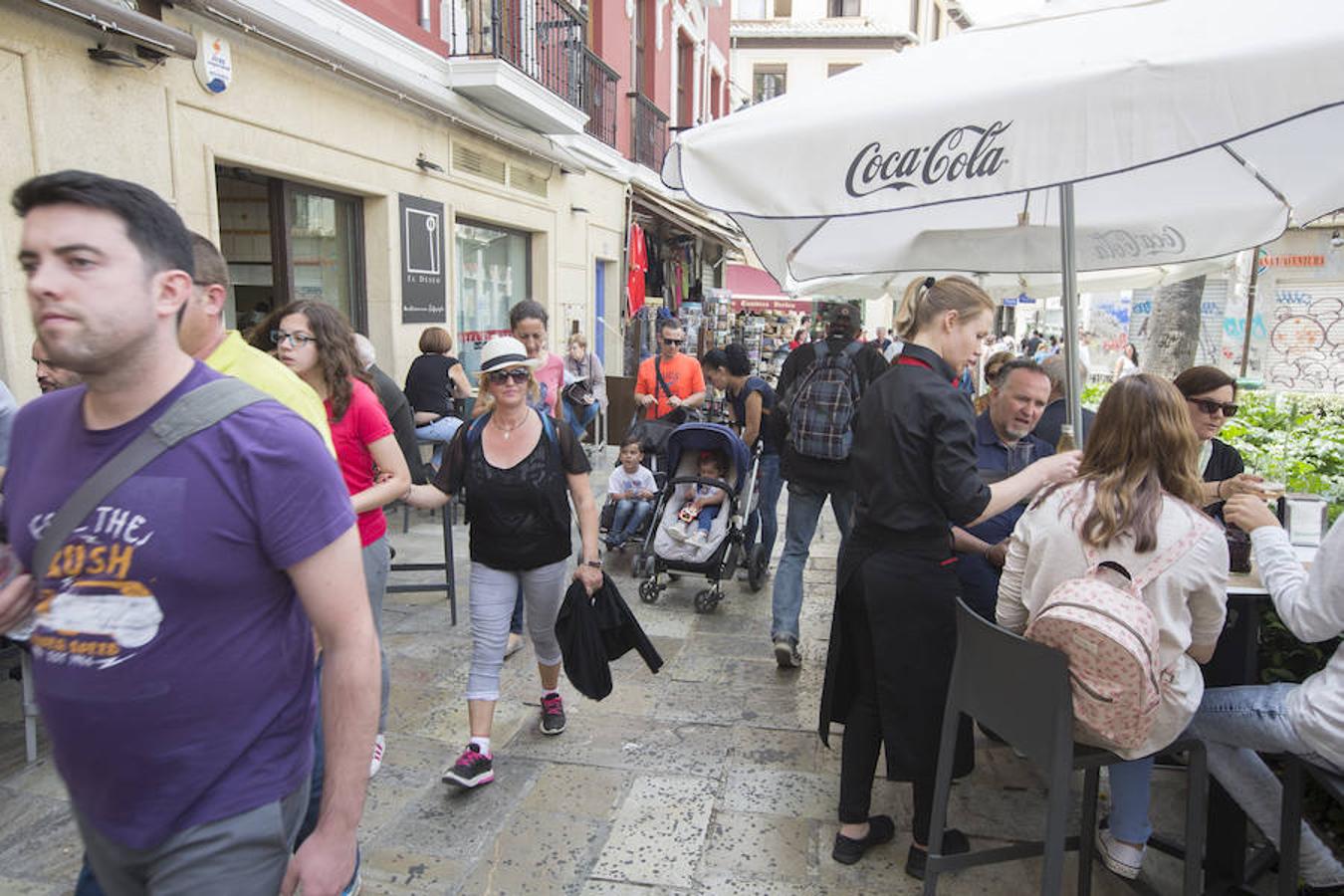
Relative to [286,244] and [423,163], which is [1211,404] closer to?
[286,244]

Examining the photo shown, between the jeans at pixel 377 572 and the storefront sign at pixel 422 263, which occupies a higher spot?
the storefront sign at pixel 422 263

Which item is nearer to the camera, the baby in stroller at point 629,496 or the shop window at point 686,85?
the baby in stroller at point 629,496

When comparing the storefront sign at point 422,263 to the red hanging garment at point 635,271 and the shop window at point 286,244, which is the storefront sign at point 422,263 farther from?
the red hanging garment at point 635,271

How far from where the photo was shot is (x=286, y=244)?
7.54 m

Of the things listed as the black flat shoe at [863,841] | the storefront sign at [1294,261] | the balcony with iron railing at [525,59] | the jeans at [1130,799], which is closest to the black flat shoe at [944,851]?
the black flat shoe at [863,841]

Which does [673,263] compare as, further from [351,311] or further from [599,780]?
[599,780]

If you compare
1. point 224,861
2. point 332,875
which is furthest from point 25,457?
point 332,875

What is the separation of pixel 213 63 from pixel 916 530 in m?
6.05

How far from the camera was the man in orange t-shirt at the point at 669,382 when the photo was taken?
7414 mm

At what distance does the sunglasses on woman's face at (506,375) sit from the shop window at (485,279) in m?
6.62

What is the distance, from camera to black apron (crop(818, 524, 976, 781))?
9.26ft

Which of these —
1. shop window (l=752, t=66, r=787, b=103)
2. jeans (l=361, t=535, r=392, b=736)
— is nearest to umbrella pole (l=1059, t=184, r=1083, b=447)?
jeans (l=361, t=535, r=392, b=736)

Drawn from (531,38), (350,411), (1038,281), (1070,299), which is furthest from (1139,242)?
(531,38)

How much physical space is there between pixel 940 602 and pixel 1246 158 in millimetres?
2777
